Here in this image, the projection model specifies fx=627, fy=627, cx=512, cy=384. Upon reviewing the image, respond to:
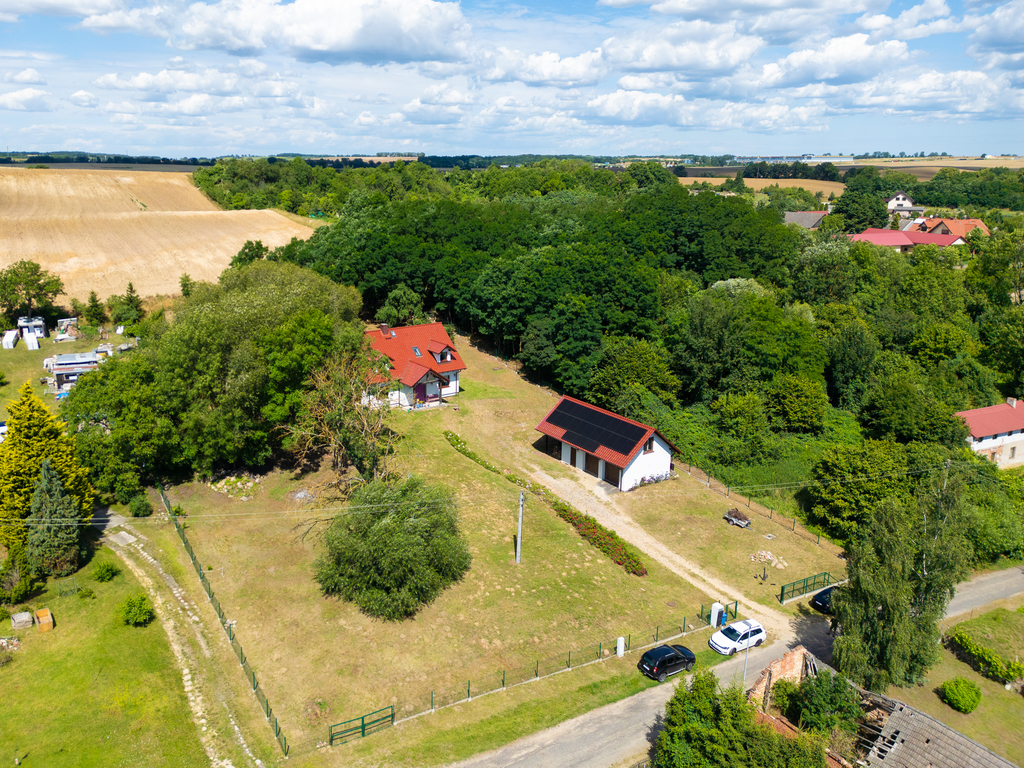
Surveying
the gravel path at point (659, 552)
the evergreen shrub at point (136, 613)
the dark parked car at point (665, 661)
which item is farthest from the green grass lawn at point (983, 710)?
the evergreen shrub at point (136, 613)

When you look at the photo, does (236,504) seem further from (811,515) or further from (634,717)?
(811,515)

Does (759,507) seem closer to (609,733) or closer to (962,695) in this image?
(962,695)

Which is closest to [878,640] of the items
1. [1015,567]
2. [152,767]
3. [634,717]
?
[634,717]

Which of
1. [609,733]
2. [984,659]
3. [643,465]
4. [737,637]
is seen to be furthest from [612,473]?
[984,659]

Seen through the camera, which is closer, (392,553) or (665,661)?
(665,661)

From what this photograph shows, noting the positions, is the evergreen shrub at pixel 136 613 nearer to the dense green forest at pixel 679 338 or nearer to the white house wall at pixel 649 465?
the dense green forest at pixel 679 338

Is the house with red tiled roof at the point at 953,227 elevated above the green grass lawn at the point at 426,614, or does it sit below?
above
